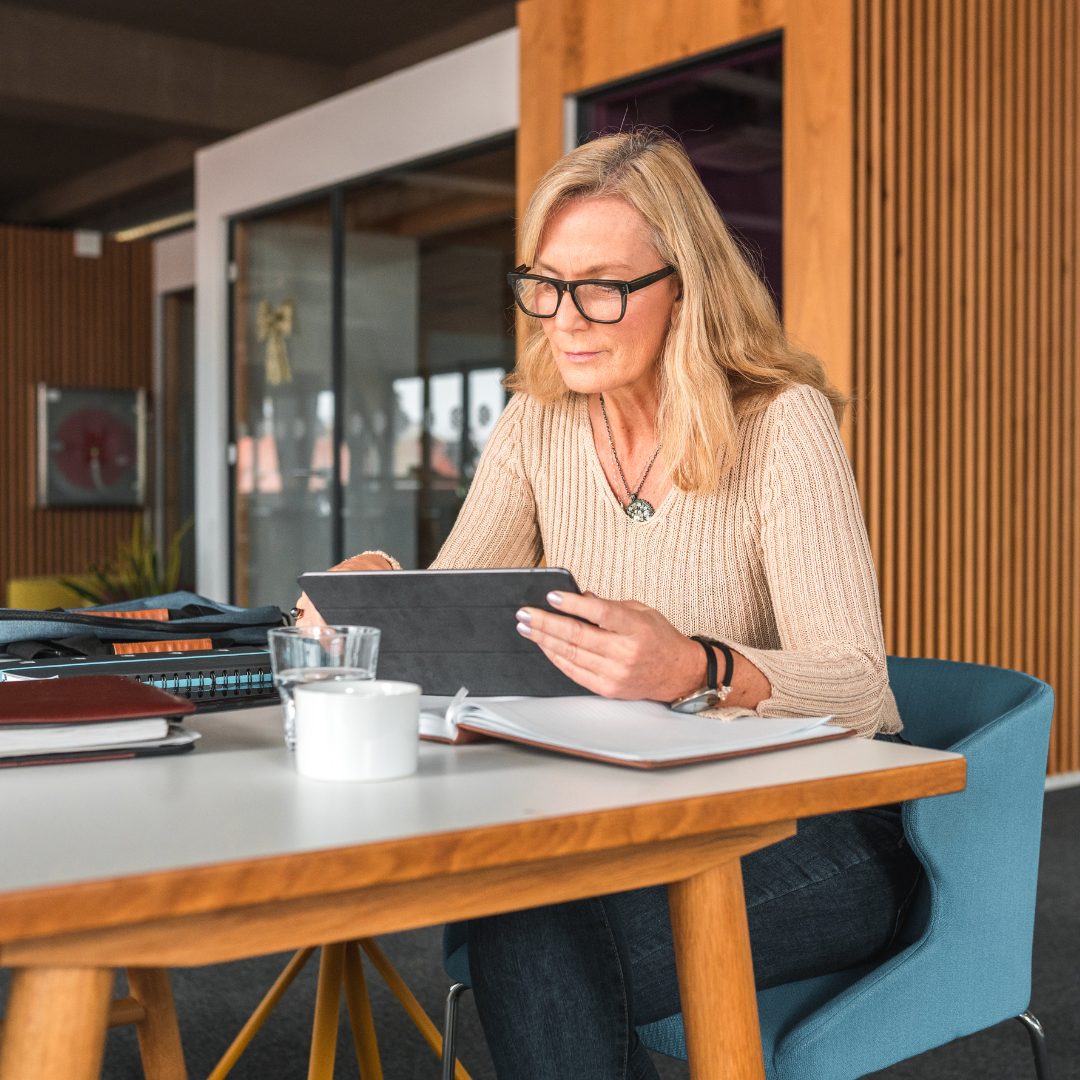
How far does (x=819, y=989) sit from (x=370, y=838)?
2.31 ft

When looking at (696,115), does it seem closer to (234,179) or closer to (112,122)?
(234,179)

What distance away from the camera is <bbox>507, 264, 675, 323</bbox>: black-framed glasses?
1.57m

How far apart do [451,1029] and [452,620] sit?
648 millimetres

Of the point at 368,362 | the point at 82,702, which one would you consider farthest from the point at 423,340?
the point at 82,702

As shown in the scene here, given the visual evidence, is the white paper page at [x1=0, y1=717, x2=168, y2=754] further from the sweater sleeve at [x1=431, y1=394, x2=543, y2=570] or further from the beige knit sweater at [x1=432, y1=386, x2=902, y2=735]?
the sweater sleeve at [x1=431, y1=394, x2=543, y2=570]

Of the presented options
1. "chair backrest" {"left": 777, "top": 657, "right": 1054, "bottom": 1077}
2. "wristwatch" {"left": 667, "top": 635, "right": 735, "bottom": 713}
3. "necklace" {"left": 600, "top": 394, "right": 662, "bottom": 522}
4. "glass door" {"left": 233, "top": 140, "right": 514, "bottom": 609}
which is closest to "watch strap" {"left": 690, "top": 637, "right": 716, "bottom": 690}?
"wristwatch" {"left": 667, "top": 635, "right": 735, "bottom": 713}

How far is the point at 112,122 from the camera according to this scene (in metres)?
9.15

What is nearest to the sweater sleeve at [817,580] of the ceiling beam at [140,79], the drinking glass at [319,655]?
the drinking glass at [319,655]

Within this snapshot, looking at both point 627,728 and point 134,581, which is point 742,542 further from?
point 134,581

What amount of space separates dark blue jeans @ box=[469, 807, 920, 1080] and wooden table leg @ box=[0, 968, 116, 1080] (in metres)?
0.50

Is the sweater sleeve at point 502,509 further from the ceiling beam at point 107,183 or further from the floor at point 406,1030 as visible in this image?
the ceiling beam at point 107,183

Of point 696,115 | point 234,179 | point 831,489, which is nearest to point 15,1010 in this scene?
point 831,489

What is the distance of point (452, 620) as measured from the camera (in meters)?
1.09

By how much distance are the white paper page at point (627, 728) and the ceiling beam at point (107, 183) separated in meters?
9.98
